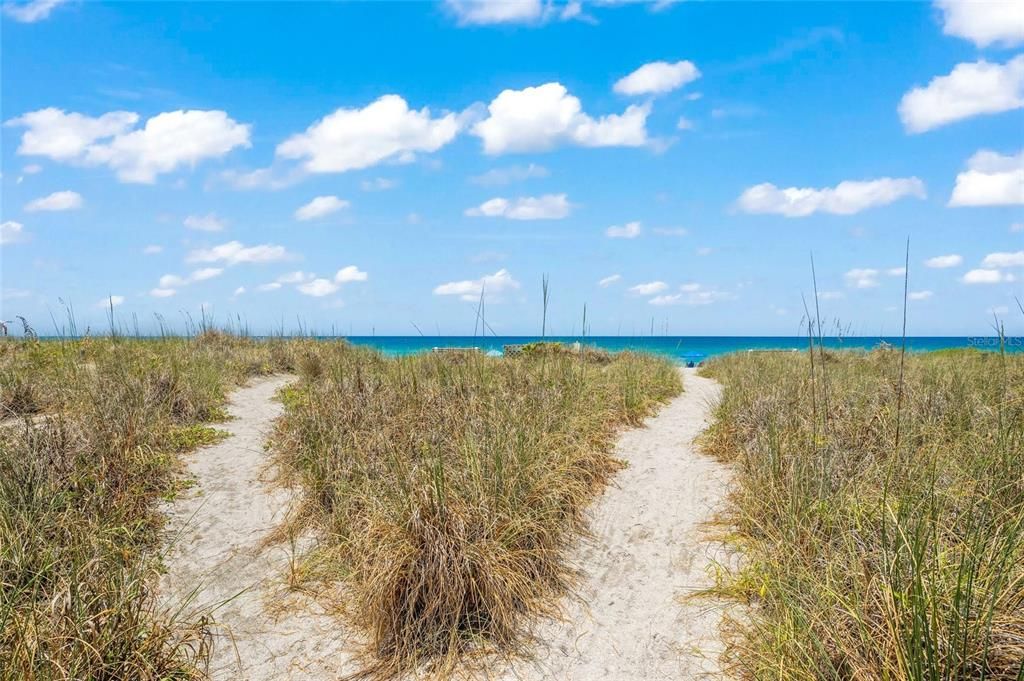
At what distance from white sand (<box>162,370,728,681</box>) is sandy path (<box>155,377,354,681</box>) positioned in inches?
0.4

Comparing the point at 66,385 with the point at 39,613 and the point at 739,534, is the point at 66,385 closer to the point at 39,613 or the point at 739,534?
the point at 39,613

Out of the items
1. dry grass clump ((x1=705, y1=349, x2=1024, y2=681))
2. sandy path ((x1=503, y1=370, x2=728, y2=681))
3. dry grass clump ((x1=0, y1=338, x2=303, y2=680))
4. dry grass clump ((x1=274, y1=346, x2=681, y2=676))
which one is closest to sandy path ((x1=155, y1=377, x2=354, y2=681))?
dry grass clump ((x1=0, y1=338, x2=303, y2=680))

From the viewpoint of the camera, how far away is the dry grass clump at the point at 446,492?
4.32 meters

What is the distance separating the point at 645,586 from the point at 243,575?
3233mm

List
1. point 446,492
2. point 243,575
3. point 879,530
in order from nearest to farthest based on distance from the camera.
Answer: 1. point 879,530
2. point 446,492
3. point 243,575

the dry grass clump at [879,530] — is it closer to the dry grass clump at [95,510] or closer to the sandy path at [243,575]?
the sandy path at [243,575]

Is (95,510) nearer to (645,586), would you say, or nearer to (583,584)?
(583,584)

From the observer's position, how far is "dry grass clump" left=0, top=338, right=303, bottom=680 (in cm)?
349

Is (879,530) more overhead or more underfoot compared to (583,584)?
more overhead

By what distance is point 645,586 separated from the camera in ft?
17.0

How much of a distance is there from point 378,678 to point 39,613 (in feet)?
6.22

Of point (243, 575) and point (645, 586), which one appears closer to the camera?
point (645, 586)

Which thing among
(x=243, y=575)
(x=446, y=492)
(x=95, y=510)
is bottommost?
(x=243, y=575)

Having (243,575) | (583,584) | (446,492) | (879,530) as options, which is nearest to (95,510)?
(243,575)
